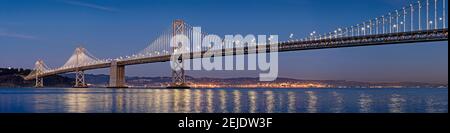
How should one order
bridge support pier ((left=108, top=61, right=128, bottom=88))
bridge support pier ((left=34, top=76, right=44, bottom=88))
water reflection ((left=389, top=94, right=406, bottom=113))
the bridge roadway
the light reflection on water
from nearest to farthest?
the light reflection on water → water reflection ((left=389, top=94, right=406, bottom=113)) → the bridge roadway → bridge support pier ((left=108, top=61, right=128, bottom=88)) → bridge support pier ((left=34, top=76, right=44, bottom=88))

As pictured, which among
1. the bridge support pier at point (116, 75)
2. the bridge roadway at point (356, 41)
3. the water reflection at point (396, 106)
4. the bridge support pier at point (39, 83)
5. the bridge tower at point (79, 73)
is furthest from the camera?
the bridge support pier at point (39, 83)

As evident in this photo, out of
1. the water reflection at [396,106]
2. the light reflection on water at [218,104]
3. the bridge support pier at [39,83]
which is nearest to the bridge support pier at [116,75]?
the bridge support pier at [39,83]

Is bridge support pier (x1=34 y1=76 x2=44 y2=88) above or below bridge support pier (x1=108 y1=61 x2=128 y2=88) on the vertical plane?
below

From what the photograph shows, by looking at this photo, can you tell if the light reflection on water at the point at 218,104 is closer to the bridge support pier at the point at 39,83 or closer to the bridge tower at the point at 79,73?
the bridge tower at the point at 79,73

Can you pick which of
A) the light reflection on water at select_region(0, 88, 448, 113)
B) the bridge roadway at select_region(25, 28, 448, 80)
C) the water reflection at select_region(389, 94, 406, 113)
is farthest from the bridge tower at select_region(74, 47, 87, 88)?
the water reflection at select_region(389, 94, 406, 113)

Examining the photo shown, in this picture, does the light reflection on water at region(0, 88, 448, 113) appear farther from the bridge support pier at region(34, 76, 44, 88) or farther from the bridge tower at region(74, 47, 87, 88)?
the bridge support pier at region(34, 76, 44, 88)

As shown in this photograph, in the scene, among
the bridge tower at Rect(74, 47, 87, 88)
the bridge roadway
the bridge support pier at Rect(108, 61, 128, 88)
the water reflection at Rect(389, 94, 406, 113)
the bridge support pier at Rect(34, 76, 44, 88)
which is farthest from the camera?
the bridge support pier at Rect(34, 76, 44, 88)

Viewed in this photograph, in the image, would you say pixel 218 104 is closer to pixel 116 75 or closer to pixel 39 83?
pixel 116 75

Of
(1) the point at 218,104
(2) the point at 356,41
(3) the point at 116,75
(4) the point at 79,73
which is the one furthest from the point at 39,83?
(1) the point at 218,104

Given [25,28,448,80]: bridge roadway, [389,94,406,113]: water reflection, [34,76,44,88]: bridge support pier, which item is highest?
[25,28,448,80]: bridge roadway

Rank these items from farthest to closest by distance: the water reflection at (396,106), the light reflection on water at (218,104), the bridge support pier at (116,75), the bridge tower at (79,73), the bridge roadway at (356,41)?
1. the bridge tower at (79,73)
2. the bridge support pier at (116,75)
3. the bridge roadway at (356,41)
4. the water reflection at (396,106)
5. the light reflection on water at (218,104)

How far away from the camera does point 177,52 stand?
51.8m
